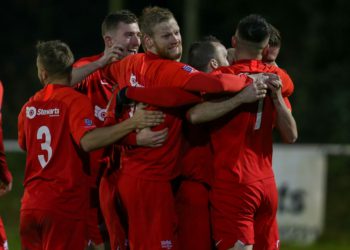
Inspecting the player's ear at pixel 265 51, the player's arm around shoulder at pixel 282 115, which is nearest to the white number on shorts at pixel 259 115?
the player's arm around shoulder at pixel 282 115

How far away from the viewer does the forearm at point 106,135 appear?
732cm

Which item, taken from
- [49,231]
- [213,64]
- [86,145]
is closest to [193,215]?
[86,145]

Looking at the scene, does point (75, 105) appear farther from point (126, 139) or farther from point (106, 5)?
point (106, 5)

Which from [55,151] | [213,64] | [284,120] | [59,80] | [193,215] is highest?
[213,64]

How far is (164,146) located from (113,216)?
2.56 feet

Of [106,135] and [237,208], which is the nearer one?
[106,135]

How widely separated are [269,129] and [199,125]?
0.54 meters

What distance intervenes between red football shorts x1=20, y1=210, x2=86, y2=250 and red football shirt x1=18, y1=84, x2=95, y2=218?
56 millimetres

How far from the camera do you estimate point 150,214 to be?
24.0ft

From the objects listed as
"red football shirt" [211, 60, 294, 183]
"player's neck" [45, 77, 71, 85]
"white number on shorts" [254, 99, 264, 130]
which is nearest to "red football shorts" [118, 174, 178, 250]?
"red football shirt" [211, 60, 294, 183]

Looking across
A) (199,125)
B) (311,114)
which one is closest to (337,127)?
(311,114)

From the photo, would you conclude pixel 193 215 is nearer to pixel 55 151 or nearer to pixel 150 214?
pixel 150 214

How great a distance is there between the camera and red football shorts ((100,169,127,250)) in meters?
7.70

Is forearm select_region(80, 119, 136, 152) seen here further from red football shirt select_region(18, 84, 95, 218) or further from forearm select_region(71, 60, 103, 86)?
forearm select_region(71, 60, 103, 86)
